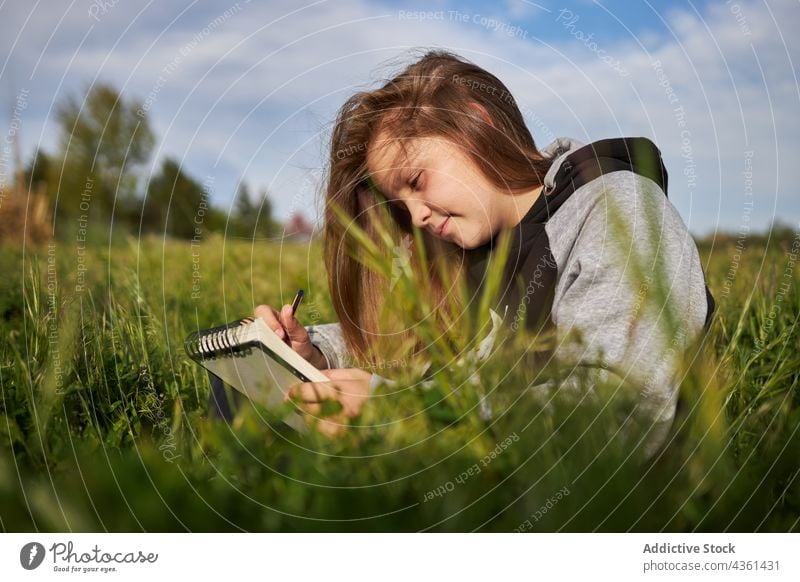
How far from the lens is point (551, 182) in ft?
4.60

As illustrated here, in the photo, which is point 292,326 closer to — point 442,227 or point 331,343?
point 331,343

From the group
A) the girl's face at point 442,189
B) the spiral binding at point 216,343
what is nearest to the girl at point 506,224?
the girl's face at point 442,189

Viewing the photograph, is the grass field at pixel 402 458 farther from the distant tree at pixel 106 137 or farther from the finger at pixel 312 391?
the distant tree at pixel 106 137

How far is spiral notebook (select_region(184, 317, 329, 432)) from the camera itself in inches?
49.0

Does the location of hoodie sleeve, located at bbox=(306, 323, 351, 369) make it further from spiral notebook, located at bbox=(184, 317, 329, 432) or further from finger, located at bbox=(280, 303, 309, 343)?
spiral notebook, located at bbox=(184, 317, 329, 432)

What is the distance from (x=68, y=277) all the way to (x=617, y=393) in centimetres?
142

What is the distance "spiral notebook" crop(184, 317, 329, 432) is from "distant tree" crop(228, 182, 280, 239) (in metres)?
0.37

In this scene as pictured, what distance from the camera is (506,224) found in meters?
1.50

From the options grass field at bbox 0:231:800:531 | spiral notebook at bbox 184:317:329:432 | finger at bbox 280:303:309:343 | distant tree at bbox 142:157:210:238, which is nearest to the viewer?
grass field at bbox 0:231:800:531

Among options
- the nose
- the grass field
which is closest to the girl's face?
the nose

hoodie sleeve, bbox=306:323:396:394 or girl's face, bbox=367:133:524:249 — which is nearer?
girl's face, bbox=367:133:524:249

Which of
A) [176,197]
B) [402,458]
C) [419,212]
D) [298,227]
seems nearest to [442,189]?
[419,212]

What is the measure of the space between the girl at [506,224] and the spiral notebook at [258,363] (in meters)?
0.06
